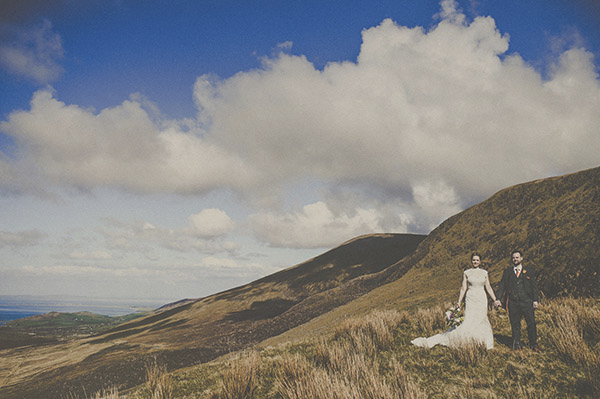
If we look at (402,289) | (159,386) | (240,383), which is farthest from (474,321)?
(402,289)

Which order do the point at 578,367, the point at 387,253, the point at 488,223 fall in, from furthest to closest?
the point at 387,253, the point at 488,223, the point at 578,367

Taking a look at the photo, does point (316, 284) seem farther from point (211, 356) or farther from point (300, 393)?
point (300, 393)

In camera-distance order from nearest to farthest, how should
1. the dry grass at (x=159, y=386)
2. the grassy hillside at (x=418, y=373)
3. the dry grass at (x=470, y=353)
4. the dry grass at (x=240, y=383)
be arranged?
the grassy hillside at (x=418, y=373), the dry grass at (x=240, y=383), the dry grass at (x=470, y=353), the dry grass at (x=159, y=386)

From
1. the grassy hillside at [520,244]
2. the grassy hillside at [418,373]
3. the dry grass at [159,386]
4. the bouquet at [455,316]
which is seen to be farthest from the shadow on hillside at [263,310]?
the bouquet at [455,316]

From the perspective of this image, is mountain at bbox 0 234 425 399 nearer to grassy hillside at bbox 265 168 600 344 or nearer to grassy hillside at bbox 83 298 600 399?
grassy hillside at bbox 83 298 600 399

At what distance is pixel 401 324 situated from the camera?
11508mm

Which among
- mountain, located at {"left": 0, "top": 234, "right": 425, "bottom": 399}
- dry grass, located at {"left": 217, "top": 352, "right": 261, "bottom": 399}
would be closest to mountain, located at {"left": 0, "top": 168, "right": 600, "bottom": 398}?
mountain, located at {"left": 0, "top": 234, "right": 425, "bottom": 399}

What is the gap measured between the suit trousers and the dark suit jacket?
0.14 metres

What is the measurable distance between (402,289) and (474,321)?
27.0 metres

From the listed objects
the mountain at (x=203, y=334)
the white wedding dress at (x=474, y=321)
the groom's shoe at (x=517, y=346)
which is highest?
the white wedding dress at (x=474, y=321)

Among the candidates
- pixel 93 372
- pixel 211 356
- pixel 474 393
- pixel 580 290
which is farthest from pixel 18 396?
pixel 580 290

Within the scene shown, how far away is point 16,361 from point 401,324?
6783cm

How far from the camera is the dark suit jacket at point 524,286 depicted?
293 inches

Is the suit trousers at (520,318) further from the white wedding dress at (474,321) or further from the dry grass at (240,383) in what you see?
the dry grass at (240,383)
